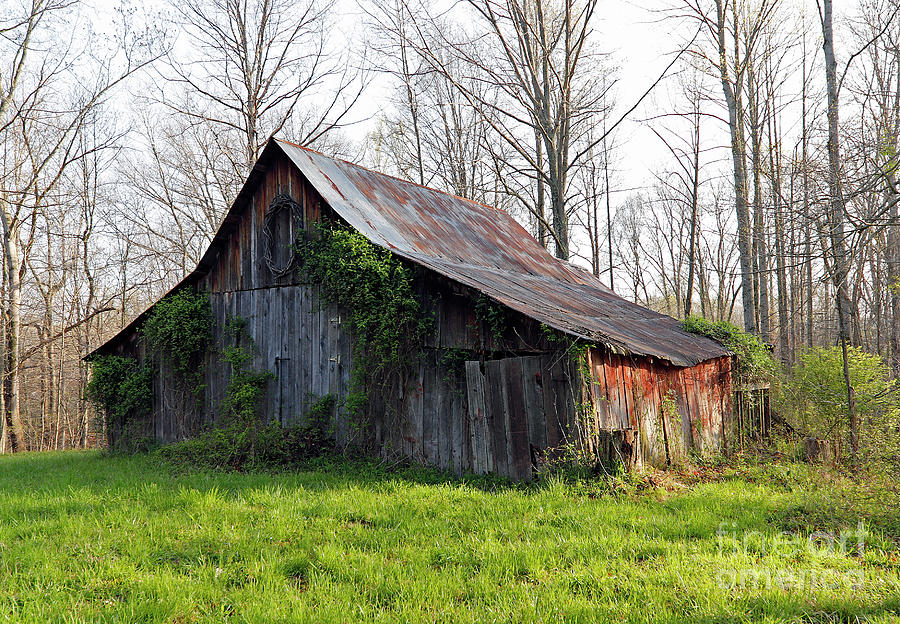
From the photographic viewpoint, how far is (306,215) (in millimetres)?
11180

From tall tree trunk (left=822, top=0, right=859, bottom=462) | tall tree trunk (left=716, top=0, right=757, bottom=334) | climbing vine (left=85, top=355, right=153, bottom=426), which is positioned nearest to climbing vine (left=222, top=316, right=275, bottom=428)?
climbing vine (left=85, top=355, right=153, bottom=426)

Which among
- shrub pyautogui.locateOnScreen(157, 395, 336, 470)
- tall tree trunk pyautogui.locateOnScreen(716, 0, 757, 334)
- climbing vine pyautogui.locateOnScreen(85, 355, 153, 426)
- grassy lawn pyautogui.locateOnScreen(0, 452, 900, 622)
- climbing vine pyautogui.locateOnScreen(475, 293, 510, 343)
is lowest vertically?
grassy lawn pyautogui.locateOnScreen(0, 452, 900, 622)

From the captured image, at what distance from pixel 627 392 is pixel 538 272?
6.52 m

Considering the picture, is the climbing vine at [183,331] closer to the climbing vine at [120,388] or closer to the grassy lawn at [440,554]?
the climbing vine at [120,388]

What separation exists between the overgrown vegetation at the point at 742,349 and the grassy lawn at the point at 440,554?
15.9ft

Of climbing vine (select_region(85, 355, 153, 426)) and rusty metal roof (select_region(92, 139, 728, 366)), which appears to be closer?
rusty metal roof (select_region(92, 139, 728, 366))

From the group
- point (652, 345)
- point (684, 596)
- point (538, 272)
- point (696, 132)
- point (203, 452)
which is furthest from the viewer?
point (696, 132)

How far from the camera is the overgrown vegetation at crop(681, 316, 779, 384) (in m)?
12.8

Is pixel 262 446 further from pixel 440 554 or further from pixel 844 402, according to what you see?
pixel 844 402

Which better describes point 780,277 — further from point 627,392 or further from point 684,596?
point 684,596

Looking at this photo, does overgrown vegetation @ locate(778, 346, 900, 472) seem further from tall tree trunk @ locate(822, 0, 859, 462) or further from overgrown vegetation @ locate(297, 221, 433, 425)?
overgrown vegetation @ locate(297, 221, 433, 425)

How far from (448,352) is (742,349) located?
23.9 ft

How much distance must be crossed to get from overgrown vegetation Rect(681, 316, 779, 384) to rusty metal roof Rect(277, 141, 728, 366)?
377mm

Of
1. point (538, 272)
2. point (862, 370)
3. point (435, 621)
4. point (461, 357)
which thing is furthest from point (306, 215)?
point (862, 370)
